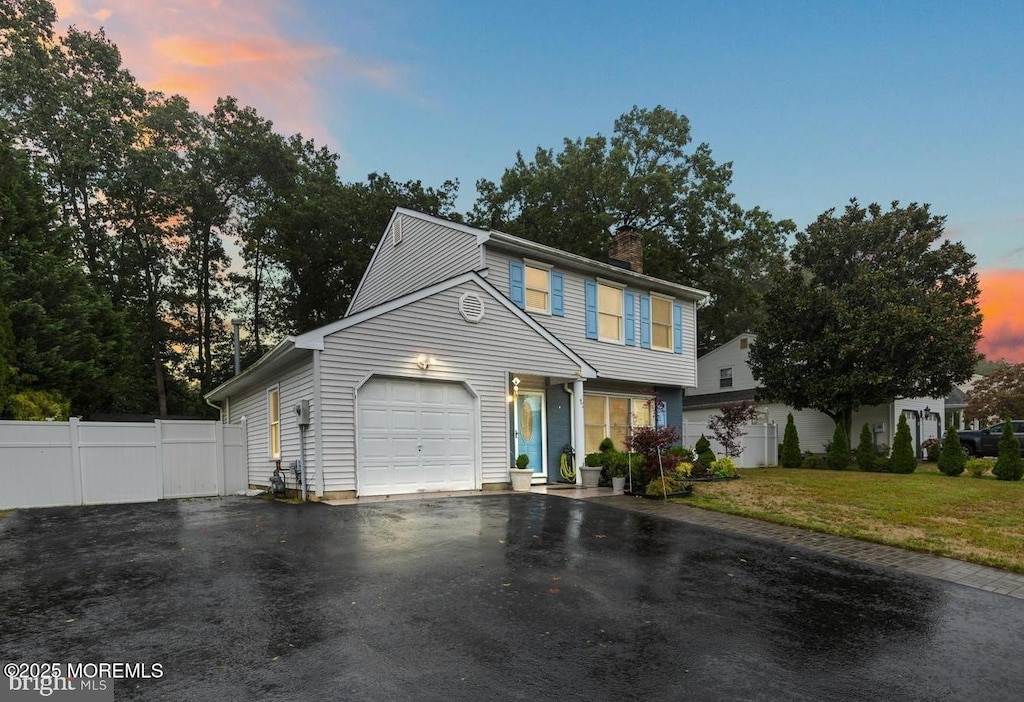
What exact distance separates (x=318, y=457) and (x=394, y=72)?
11.7m

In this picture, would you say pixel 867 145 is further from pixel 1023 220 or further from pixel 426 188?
pixel 426 188

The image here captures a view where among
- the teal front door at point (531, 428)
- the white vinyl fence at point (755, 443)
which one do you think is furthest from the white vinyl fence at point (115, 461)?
the white vinyl fence at point (755, 443)

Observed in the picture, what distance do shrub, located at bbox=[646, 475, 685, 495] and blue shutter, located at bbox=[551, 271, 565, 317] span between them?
6183 mm

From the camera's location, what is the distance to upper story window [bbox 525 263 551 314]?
15586 millimetres

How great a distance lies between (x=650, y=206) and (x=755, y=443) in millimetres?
15154

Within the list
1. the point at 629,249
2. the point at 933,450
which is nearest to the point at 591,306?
the point at 629,249

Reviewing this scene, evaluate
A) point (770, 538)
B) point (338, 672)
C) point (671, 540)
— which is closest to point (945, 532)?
point (770, 538)

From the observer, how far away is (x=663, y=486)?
37.2ft

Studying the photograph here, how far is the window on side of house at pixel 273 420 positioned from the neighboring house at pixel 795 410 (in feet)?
67.5

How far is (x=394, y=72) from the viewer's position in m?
15.8

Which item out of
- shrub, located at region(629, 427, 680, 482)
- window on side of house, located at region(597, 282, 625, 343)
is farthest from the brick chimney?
shrub, located at region(629, 427, 680, 482)

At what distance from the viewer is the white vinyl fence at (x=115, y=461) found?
10172 mm

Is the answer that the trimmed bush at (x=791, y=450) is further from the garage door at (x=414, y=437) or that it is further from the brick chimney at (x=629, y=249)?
the garage door at (x=414, y=437)

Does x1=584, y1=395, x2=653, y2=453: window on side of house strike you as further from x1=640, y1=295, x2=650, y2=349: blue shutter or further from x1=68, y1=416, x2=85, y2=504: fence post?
x1=68, y1=416, x2=85, y2=504: fence post
